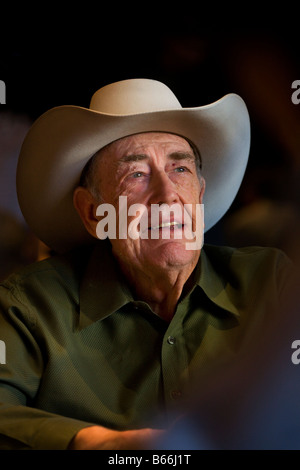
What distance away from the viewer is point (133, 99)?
1642mm

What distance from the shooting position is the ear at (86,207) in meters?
1.73

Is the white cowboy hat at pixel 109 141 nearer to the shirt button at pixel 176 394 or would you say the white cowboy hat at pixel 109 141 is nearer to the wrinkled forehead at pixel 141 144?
the wrinkled forehead at pixel 141 144

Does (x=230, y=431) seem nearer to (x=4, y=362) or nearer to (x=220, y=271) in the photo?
(x=4, y=362)

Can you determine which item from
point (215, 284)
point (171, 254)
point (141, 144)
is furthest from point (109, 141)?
point (215, 284)

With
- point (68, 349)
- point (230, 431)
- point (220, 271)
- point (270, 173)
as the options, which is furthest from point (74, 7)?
point (230, 431)

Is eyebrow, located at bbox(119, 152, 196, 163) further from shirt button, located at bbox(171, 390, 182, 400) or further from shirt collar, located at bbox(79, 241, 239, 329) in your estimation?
shirt button, located at bbox(171, 390, 182, 400)

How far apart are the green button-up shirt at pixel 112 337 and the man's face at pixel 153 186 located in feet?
0.43

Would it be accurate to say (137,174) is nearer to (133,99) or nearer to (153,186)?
(153,186)

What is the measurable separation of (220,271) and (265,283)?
163 mm

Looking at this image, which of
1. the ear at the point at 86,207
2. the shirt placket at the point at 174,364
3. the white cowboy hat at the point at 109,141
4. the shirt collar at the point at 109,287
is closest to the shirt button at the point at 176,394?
the shirt placket at the point at 174,364

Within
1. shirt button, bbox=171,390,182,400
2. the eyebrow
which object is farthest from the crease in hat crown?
shirt button, bbox=171,390,182,400

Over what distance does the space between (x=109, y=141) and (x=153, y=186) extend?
0.60 ft

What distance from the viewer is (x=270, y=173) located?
189 centimetres
